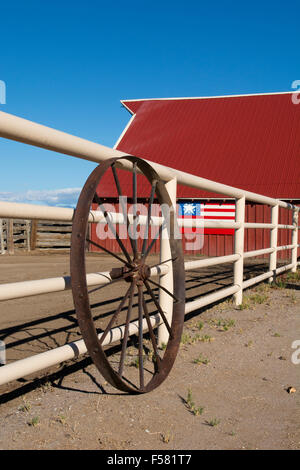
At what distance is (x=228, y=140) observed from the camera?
17.9m

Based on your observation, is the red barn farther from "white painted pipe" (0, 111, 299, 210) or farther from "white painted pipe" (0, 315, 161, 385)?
"white painted pipe" (0, 315, 161, 385)

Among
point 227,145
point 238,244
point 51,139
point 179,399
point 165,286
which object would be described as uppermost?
point 227,145

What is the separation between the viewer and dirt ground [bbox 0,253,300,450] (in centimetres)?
→ 211

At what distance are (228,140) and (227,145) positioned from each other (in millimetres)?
267

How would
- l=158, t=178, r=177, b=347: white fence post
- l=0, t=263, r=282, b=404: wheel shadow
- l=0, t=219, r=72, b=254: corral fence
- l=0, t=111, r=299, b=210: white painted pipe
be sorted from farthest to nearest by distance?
1. l=0, t=219, r=72, b=254: corral fence
2. l=158, t=178, r=177, b=347: white fence post
3. l=0, t=263, r=282, b=404: wheel shadow
4. l=0, t=111, r=299, b=210: white painted pipe

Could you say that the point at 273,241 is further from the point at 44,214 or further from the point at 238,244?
the point at 44,214

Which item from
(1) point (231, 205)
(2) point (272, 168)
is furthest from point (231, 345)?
(2) point (272, 168)

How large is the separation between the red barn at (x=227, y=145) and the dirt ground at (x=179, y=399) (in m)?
12.0

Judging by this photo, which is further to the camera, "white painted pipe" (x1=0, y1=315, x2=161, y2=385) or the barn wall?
Answer: the barn wall

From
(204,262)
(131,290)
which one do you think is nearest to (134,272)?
(131,290)

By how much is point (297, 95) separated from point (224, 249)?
710 centimetres

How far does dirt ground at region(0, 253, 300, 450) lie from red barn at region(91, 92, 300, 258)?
39.4 feet

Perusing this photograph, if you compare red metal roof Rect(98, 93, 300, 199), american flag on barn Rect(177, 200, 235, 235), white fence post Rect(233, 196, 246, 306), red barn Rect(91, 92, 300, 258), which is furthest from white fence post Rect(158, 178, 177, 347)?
red metal roof Rect(98, 93, 300, 199)
